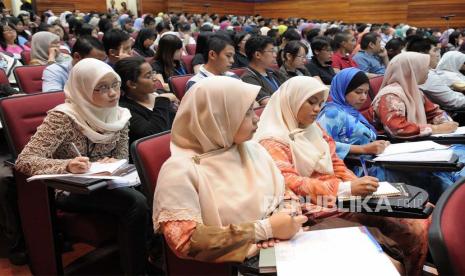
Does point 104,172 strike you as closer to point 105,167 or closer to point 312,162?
point 105,167

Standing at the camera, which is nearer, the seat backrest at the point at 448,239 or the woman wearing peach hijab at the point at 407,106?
the seat backrest at the point at 448,239

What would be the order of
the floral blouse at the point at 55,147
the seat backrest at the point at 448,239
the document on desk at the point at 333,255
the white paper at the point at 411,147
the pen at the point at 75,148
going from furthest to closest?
the white paper at the point at 411,147 < the pen at the point at 75,148 < the floral blouse at the point at 55,147 < the document on desk at the point at 333,255 < the seat backrest at the point at 448,239

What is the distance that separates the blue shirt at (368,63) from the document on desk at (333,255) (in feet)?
13.4

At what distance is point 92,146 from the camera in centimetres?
189

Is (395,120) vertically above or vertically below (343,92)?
below

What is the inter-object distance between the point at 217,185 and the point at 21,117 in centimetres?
108

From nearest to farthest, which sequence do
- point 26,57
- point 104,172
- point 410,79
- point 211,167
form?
point 211,167 → point 104,172 → point 410,79 → point 26,57

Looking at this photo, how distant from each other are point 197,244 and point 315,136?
0.91 metres

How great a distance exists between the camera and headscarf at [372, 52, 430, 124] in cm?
262

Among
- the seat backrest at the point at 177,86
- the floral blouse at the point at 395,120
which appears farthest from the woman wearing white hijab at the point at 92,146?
the floral blouse at the point at 395,120

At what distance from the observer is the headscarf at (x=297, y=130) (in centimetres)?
170

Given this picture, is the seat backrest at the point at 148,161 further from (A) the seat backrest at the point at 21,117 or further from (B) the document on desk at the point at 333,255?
(A) the seat backrest at the point at 21,117

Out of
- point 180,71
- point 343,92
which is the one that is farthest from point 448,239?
point 180,71

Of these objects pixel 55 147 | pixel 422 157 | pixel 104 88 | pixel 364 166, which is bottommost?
pixel 364 166
